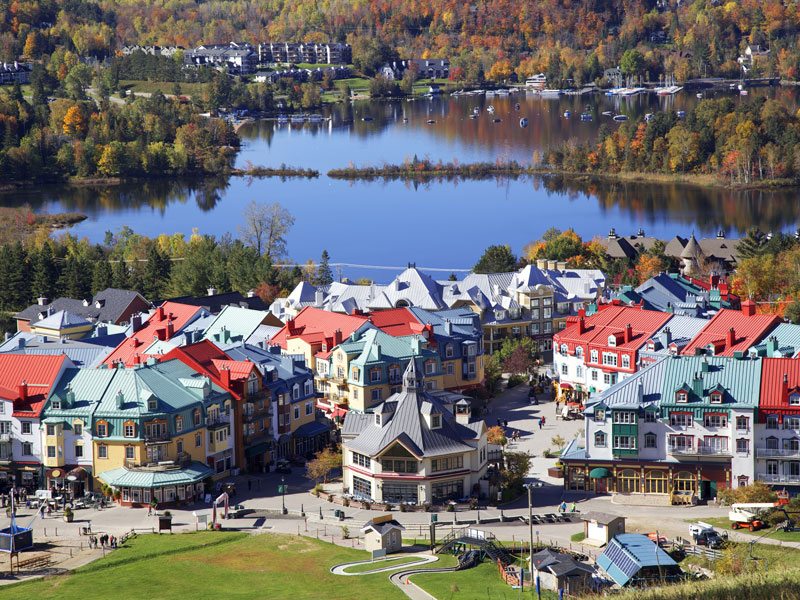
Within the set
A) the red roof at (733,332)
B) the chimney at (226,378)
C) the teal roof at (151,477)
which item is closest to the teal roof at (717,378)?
the red roof at (733,332)

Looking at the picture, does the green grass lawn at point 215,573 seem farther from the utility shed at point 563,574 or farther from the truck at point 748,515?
the truck at point 748,515

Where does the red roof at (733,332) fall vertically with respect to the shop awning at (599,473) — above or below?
above

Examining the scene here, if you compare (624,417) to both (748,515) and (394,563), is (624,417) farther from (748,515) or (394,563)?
(394,563)

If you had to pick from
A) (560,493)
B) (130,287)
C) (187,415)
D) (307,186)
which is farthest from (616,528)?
(307,186)

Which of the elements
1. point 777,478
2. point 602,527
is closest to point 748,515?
point 777,478

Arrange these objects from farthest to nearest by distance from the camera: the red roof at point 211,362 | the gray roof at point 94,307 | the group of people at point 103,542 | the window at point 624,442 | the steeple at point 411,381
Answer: the gray roof at point 94,307, the red roof at point 211,362, the steeple at point 411,381, the window at point 624,442, the group of people at point 103,542

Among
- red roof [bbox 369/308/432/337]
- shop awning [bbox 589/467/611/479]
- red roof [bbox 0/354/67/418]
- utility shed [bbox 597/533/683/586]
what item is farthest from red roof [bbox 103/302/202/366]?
utility shed [bbox 597/533/683/586]

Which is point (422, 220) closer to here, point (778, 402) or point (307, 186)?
point (307, 186)
